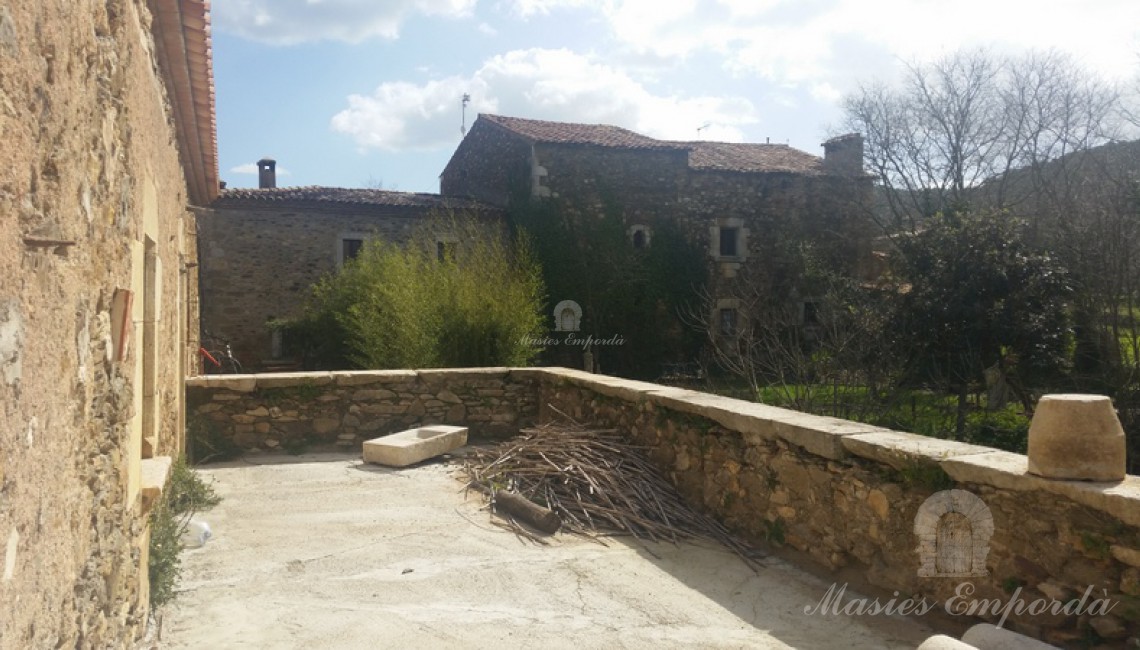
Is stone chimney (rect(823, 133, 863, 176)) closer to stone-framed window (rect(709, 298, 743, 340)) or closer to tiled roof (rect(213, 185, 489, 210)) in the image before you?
stone-framed window (rect(709, 298, 743, 340))

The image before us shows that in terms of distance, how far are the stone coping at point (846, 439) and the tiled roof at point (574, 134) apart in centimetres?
1204

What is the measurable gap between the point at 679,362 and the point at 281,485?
14274 mm

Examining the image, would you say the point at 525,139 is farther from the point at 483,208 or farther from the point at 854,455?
the point at 854,455

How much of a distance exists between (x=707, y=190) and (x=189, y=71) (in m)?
16.4

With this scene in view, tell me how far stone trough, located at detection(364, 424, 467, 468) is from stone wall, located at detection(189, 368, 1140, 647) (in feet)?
1.99

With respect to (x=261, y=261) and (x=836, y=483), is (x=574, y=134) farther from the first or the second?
(x=836, y=483)

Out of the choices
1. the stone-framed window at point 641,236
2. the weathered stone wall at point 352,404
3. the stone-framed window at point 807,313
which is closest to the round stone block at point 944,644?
the weathered stone wall at point 352,404

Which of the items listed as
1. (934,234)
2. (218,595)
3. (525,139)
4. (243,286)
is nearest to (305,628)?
(218,595)

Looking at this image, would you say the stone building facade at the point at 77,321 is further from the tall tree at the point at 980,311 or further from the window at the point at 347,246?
the window at the point at 347,246

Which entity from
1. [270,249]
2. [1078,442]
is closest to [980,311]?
[1078,442]

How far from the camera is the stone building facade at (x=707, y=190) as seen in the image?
18766mm

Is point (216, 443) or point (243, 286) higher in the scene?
point (243, 286)

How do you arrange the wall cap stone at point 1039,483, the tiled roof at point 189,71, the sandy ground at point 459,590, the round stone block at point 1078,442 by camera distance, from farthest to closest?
the tiled roof at point 189,71
the sandy ground at point 459,590
the round stone block at point 1078,442
the wall cap stone at point 1039,483

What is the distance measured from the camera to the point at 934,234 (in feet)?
40.7
